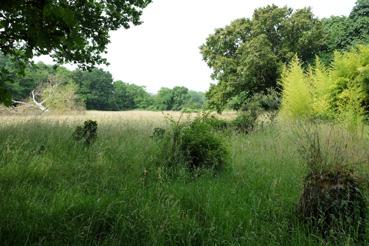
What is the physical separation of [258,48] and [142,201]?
23703mm

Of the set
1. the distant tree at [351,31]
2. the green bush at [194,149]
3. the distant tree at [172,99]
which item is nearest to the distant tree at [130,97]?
the distant tree at [172,99]

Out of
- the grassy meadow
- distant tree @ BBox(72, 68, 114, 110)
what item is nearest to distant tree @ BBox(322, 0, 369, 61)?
the grassy meadow

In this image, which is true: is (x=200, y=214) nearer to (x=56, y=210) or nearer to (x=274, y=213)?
(x=274, y=213)

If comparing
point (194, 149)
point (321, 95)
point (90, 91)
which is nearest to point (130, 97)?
point (90, 91)

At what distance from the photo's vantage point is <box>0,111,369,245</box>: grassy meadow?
2.80 meters

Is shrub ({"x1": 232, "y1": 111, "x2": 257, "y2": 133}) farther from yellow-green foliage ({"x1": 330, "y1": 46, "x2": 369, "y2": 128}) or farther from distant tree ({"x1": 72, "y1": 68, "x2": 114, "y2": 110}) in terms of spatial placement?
distant tree ({"x1": 72, "y1": 68, "x2": 114, "y2": 110})

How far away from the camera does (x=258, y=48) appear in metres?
25.6

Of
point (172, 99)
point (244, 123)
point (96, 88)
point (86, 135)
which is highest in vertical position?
point (96, 88)

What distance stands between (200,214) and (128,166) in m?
2.29

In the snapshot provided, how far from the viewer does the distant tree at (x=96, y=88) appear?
60594mm

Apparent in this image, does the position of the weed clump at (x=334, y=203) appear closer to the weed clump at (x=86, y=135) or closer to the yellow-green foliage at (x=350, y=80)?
the weed clump at (x=86, y=135)

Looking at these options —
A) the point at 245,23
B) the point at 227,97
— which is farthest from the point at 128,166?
the point at 245,23

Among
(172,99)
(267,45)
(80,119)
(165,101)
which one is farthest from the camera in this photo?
(172,99)

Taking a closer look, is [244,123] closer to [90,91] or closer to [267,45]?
[267,45]
